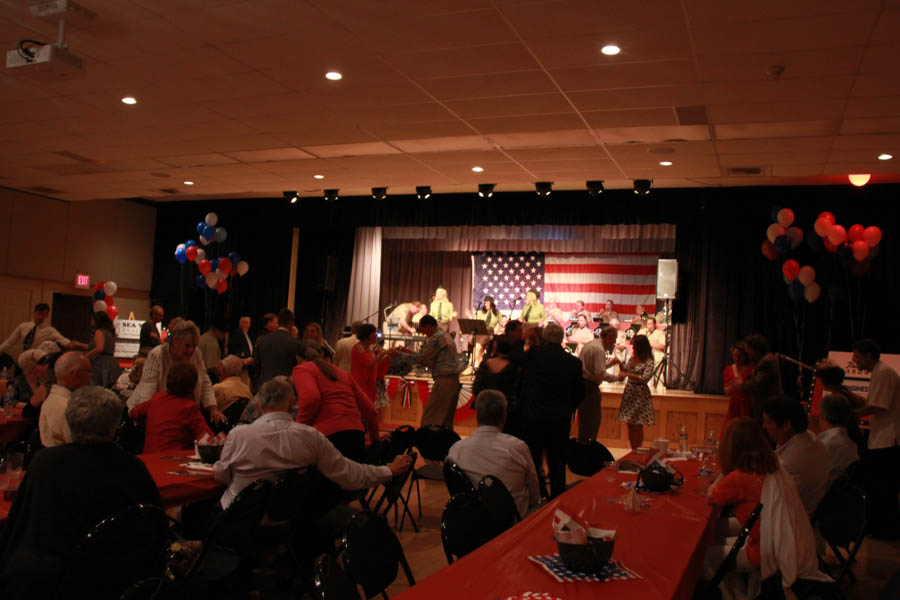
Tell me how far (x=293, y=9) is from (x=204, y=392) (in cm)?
280

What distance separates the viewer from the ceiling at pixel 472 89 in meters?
4.88

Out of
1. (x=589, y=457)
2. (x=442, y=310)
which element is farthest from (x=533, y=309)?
(x=589, y=457)

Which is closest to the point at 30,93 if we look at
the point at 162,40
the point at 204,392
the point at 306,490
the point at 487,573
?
the point at 162,40

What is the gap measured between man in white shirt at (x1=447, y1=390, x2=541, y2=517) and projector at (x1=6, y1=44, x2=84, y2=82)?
3561mm

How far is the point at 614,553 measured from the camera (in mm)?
2760

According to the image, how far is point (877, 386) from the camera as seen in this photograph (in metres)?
6.38

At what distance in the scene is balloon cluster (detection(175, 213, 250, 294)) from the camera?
47.8 feet

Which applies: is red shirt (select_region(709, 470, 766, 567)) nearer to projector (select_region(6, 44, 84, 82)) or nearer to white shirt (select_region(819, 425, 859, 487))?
white shirt (select_region(819, 425, 859, 487))

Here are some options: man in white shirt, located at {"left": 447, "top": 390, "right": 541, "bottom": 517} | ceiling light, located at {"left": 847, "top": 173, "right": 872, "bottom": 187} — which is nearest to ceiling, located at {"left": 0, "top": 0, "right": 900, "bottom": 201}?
Answer: man in white shirt, located at {"left": 447, "top": 390, "right": 541, "bottom": 517}

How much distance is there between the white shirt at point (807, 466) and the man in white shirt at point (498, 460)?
1.35 meters

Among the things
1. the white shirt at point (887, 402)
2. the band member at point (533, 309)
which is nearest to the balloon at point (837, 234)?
the white shirt at point (887, 402)

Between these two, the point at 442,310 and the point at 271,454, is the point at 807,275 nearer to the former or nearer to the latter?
the point at 442,310

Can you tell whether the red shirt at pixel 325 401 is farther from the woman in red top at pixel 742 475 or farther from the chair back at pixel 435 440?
the woman in red top at pixel 742 475

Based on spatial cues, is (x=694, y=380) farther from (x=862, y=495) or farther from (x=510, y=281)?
(x=862, y=495)
